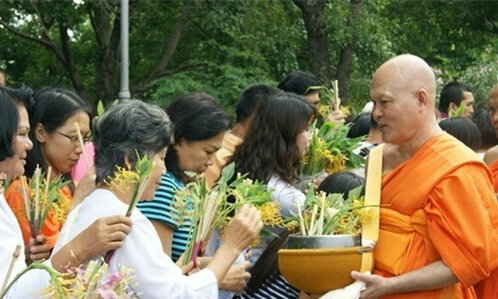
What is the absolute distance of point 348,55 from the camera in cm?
1877

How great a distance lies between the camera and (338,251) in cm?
473

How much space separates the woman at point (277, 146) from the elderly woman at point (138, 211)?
149 centimetres

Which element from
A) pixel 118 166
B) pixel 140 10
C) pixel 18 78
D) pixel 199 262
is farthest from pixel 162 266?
pixel 18 78

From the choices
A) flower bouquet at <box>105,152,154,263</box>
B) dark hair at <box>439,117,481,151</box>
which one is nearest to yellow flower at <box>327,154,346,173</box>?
dark hair at <box>439,117,481,151</box>

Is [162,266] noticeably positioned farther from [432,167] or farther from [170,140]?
[432,167]

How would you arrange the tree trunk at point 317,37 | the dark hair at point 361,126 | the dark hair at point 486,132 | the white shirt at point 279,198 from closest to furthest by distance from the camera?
the white shirt at point 279,198
the dark hair at point 486,132
the dark hair at point 361,126
the tree trunk at point 317,37

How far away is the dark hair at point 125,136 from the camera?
4.32 meters

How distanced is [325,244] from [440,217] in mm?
507

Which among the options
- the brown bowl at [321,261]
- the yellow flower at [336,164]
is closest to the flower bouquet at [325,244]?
the brown bowl at [321,261]

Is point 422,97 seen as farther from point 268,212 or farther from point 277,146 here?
point 277,146

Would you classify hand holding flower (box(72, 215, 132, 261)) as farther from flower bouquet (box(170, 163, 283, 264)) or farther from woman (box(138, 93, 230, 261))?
woman (box(138, 93, 230, 261))

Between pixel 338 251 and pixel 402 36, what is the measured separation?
17.6 m

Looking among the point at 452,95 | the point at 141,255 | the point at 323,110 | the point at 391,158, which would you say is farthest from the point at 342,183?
the point at 452,95

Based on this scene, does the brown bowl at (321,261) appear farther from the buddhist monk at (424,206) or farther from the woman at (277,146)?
the woman at (277,146)
